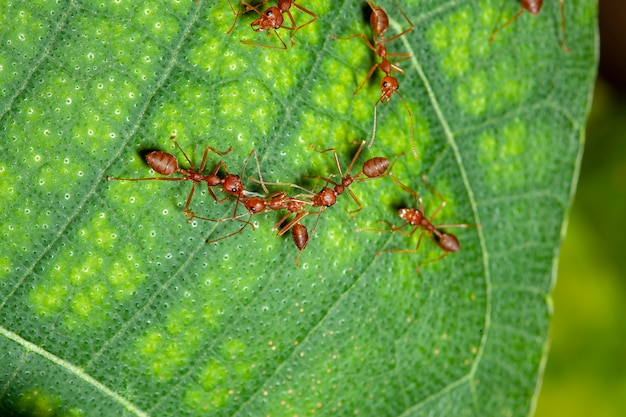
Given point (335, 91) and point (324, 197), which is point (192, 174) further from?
point (335, 91)

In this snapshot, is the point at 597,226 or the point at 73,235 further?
the point at 597,226

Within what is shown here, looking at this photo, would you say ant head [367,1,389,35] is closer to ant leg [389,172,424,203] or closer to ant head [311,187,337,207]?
ant leg [389,172,424,203]

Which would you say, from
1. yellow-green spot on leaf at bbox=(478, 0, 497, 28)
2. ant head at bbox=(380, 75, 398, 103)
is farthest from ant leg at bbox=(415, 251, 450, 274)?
yellow-green spot on leaf at bbox=(478, 0, 497, 28)

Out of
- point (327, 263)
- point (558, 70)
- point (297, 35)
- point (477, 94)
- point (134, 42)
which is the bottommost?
point (327, 263)

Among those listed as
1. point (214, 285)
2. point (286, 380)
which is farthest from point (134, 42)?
point (286, 380)

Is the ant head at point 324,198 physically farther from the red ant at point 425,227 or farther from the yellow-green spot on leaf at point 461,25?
the yellow-green spot on leaf at point 461,25

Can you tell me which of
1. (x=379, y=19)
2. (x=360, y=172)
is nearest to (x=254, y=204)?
(x=360, y=172)

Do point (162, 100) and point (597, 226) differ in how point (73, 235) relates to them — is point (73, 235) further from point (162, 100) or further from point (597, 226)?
point (597, 226)

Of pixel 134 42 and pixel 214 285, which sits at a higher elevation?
pixel 134 42
